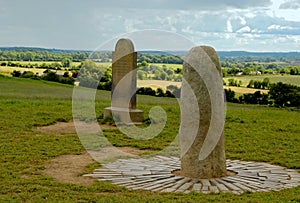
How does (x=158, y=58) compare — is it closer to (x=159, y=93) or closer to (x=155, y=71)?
(x=155, y=71)

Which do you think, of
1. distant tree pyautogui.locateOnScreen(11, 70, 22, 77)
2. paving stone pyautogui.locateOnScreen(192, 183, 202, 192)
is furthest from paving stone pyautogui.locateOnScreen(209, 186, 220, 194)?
distant tree pyautogui.locateOnScreen(11, 70, 22, 77)

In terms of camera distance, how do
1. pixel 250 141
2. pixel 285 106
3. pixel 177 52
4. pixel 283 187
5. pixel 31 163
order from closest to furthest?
pixel 283 187, pixel 31 163, pixel 177 52, pixel 250 141, pixel 285 106

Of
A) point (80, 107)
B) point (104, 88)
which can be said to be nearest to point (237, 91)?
point (104, 88)

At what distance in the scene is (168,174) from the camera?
901 cm

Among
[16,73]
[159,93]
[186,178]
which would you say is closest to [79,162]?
[186,178]

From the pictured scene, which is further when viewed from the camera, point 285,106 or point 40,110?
point 285,106

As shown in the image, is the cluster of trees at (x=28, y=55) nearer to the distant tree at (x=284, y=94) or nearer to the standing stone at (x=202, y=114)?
the distant tree at (x=284, y=94)

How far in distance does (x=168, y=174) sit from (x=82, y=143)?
4362 mm

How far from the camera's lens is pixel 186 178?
8.63 m

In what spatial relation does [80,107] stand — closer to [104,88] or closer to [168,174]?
[168,174]

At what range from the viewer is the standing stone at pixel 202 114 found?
335 inches

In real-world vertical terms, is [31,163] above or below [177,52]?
below

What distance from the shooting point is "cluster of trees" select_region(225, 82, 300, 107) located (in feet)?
85.9

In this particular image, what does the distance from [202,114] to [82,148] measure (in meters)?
4.59
